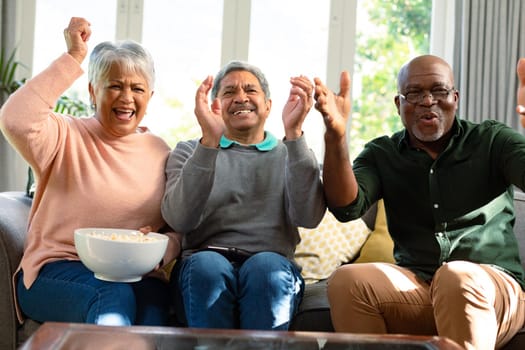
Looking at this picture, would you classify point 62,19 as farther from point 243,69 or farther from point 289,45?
point 243,69

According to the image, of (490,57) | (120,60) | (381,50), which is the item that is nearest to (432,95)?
(120,60)

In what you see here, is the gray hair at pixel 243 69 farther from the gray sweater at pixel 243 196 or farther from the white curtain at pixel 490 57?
the white curtain at pixel 490 57

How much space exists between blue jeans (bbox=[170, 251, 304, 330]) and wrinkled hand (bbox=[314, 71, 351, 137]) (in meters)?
0.42

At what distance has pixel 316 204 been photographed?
2.03m

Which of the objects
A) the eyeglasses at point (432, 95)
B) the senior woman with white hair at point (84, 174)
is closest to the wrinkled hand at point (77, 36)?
the senior woman with white hair at point (84, 174)

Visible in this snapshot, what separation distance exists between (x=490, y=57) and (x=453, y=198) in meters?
2.32

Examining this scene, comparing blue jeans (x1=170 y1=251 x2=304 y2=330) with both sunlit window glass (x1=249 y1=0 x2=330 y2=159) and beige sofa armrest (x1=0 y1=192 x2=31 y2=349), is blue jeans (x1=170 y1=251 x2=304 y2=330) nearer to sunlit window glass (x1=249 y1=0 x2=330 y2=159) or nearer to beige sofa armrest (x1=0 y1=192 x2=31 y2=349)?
beige sofa armrest (x1=0 y1=192 x2=31 y2=349)

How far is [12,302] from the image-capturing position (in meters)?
2.00

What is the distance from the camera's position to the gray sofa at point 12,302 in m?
2.00

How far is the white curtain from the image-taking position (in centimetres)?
409

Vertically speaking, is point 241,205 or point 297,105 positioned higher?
point 297,105

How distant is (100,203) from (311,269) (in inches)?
34.1

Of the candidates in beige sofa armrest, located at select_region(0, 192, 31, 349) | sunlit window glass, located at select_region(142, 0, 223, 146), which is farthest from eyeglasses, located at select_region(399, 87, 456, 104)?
sunlit window glass, located at select_region(142, 0, 223, 146)

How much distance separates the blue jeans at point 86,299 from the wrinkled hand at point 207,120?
458 mm
